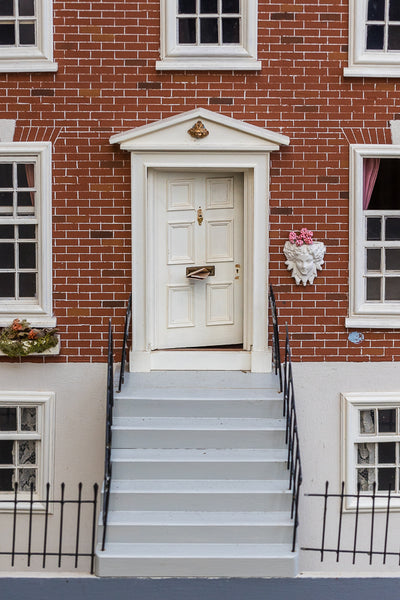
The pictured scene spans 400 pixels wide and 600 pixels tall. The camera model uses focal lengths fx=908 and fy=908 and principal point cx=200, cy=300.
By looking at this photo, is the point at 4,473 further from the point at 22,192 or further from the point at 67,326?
the point at 22,192

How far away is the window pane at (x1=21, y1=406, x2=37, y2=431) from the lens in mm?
10961

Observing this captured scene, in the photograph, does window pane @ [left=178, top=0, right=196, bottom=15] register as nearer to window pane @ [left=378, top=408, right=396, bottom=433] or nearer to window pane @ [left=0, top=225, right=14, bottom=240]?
window pane @ [left=0, top=225, right=14, bottom=240]

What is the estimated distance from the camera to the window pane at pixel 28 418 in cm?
1096

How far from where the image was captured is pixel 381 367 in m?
10.9

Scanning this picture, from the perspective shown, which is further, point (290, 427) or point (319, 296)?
point (319, 296)

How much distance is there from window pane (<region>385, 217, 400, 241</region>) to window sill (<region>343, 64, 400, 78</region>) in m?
1.70

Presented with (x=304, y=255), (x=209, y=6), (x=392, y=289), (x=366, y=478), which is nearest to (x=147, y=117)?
(x=209, y=6)

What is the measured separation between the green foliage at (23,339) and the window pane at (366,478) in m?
4.00

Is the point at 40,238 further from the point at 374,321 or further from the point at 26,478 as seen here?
the point at 374,321

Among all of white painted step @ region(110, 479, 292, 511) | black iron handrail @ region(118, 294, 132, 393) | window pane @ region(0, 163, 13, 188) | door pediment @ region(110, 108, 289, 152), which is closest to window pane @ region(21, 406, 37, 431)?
black iron handrail @ region(118, 294, 132, 393)

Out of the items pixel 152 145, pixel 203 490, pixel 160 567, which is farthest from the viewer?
pixel 152 145

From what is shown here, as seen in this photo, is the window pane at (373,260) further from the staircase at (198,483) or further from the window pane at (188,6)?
the window pane at (188,6)

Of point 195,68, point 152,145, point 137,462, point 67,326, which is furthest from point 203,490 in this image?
point 195,68

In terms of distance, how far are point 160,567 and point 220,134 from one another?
194 inches
